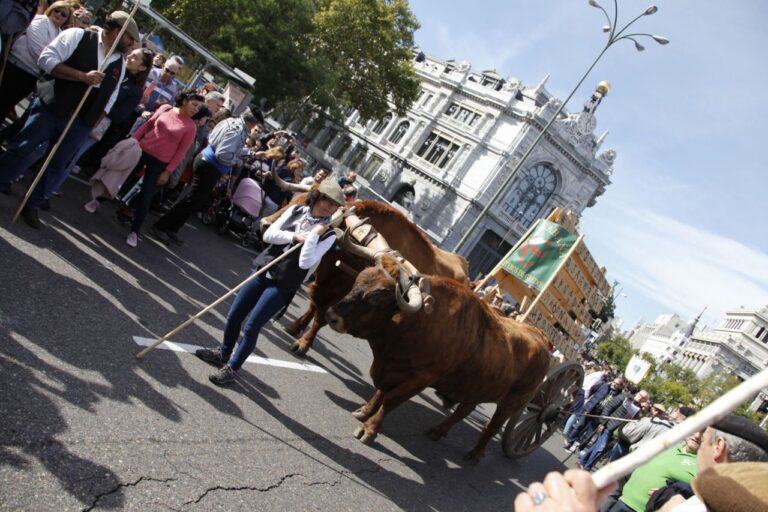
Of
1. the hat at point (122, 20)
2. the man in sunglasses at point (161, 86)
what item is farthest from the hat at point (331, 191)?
the man in sunglasses at point (161, 86)

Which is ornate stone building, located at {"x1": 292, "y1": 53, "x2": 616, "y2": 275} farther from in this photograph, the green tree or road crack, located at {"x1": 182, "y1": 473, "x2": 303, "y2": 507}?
road crack, located at {"x1": 182, "y1": 473, "x2": 303, "y2": 507}

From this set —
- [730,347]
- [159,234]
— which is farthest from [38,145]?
[730,347]

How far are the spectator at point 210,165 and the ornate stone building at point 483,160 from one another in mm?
32768

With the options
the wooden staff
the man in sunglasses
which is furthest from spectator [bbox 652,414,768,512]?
the man in sunglasses

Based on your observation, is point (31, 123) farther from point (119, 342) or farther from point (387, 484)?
point (387, 484)

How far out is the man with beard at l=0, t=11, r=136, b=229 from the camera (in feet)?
16.1

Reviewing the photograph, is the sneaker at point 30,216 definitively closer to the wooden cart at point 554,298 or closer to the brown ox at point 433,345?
the brown ox at point 433,345

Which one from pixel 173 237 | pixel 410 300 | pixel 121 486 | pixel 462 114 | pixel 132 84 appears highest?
pixel 462 114

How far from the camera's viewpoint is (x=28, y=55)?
16.7ft

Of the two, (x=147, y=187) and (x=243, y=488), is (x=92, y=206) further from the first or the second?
(x=243, y=488)

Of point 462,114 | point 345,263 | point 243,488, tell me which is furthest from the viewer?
point 462,114

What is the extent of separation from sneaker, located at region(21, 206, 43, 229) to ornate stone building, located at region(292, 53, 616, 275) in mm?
35057

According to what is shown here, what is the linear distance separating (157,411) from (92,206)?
4.30m

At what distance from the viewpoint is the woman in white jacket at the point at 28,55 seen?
16.6 feet
